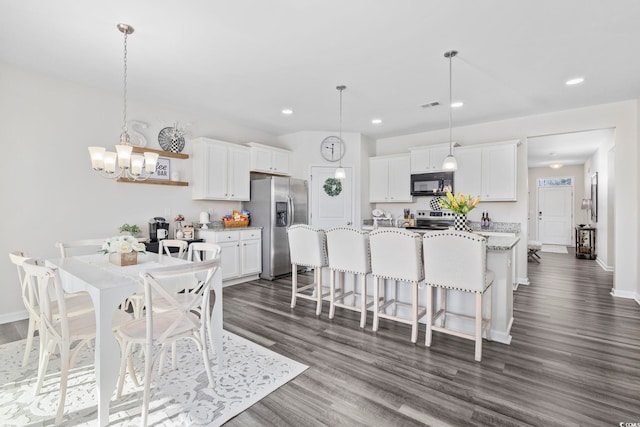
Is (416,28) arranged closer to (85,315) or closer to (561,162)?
(85,315)

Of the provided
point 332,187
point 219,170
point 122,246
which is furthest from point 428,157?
point 122,246

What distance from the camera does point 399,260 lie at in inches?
115

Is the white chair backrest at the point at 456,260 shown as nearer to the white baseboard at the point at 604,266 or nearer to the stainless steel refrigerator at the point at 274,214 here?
the stainless steel refrigerator at the point at 274,214

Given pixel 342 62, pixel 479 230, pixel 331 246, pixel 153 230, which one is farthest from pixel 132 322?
pixel 479 230

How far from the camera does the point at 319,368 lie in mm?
2375

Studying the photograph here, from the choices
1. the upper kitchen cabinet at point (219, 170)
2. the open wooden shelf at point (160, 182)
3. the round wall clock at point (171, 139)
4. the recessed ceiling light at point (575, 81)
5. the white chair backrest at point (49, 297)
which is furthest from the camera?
the upper kitchen cabinet at point (219, 170)

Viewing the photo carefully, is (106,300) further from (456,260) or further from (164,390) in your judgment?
(456,260)

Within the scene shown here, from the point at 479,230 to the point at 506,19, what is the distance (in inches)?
140

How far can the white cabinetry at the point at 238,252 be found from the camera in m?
4.69

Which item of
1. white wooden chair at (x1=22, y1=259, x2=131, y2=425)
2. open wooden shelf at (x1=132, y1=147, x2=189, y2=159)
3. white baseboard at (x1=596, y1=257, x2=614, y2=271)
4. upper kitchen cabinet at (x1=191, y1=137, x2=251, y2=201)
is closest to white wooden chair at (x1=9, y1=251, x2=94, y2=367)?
white wooden chair at (x1=22, y1=259, x2=131, y2=425)

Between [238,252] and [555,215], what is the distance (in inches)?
407

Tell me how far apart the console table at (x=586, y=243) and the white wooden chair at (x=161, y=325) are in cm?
900

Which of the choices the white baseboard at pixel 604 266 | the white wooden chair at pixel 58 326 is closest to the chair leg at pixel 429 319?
the white wooden chair at pixel 58 326

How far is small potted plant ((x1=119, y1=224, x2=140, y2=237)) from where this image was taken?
12.9 ft
